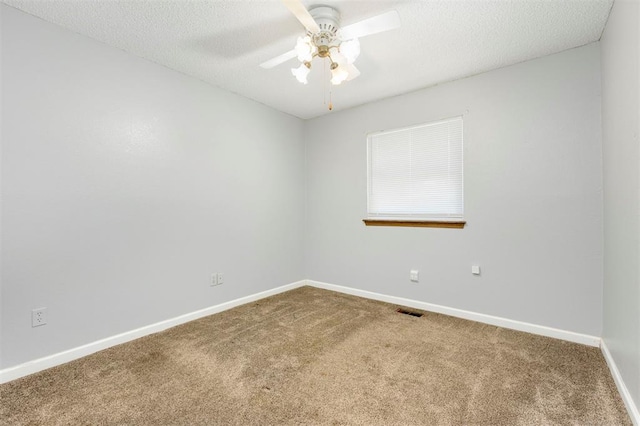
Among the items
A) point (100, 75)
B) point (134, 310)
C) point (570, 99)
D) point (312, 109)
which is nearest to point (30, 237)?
point (134, 310)

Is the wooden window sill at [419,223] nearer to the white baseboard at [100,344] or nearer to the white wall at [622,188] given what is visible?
the white wall at [622,188]

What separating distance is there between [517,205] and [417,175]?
1005mm

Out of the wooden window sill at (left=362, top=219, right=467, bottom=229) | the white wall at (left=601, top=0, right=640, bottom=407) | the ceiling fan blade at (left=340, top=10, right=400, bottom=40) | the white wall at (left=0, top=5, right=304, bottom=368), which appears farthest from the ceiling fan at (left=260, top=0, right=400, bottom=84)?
the wooden window sill at (left=362, top=219, right=467, bottom=229)

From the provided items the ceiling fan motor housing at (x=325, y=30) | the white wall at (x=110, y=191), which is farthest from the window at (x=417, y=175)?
the ceiling fan motor housing at (x=325, y=30)

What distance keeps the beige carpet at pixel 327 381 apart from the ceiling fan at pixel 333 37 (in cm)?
194

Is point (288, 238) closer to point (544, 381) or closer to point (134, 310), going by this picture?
point (134, 310)

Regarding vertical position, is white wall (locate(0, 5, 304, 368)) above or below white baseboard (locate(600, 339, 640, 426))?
above

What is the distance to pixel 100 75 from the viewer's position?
2332 mm

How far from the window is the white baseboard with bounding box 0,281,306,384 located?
202 centimetres

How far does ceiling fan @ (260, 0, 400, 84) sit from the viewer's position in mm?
1645

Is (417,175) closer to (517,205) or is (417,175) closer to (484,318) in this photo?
(517,205)

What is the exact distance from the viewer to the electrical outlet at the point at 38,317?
202 centimetres

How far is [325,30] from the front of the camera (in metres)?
1.86

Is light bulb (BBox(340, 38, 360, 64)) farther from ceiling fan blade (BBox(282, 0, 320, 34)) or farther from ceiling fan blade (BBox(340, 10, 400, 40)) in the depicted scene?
ceiling fan blade (BBox(282, 0, 320, 34))
